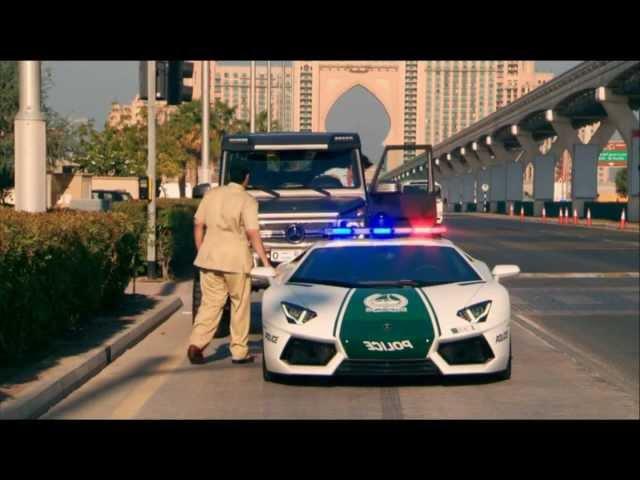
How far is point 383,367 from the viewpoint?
9.70m

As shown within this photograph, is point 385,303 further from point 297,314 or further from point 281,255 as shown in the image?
point 281,255

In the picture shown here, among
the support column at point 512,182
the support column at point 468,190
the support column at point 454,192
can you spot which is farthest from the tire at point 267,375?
the support column at point 454,192

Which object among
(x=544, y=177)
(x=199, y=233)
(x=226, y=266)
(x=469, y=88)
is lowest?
(x=226, y=266)

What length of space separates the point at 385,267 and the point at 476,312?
4.80ft

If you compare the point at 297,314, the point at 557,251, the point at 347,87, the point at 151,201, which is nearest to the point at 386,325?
the point at 297,314

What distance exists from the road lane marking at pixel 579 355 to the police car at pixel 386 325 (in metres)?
1.22

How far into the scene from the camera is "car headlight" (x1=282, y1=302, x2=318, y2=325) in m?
9.96

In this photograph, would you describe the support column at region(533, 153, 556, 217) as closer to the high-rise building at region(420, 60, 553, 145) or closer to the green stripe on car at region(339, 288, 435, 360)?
the high-rise building at region(420, 60, 553, 145)

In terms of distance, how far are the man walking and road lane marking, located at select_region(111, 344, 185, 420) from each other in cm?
37

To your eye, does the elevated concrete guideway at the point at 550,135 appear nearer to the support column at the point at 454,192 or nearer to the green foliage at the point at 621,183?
the support column at the point at 454,192
